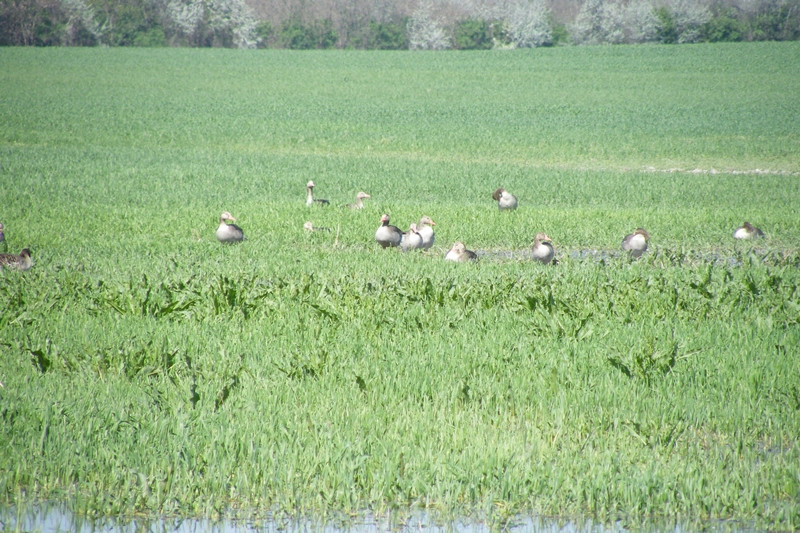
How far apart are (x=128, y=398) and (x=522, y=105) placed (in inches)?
1770

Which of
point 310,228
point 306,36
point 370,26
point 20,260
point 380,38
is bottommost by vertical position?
point 310,228

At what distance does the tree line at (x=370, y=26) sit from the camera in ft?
284

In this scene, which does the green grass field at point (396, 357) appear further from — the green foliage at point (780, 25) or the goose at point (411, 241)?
the green foliage at point (780, 25)

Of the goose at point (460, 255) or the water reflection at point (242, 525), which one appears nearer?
the water reflection at point (242, 525)

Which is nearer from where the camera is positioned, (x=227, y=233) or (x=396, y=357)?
(x=396, y=357)

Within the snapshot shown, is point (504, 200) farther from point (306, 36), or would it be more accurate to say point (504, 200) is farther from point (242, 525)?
point (306, 36)

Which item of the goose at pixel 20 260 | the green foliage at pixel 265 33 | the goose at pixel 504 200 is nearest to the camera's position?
the goose at pixel 20 260

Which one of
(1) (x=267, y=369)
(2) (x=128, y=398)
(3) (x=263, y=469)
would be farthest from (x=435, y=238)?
(3) (x=263, y=469)

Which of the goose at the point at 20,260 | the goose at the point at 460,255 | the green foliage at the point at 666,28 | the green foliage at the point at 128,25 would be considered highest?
the green foliage at the point at 666,28

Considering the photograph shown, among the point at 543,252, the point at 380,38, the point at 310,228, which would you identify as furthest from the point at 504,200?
the point at 380,38

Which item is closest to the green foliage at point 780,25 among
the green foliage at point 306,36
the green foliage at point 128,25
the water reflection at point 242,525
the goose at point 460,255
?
the green foliage at point 306,36

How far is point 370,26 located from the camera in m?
108

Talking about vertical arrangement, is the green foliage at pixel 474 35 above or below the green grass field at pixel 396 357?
above

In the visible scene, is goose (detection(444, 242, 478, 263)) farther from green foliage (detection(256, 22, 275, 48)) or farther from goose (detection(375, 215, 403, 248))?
green foliage (detection(256, 22, 275, 48))
